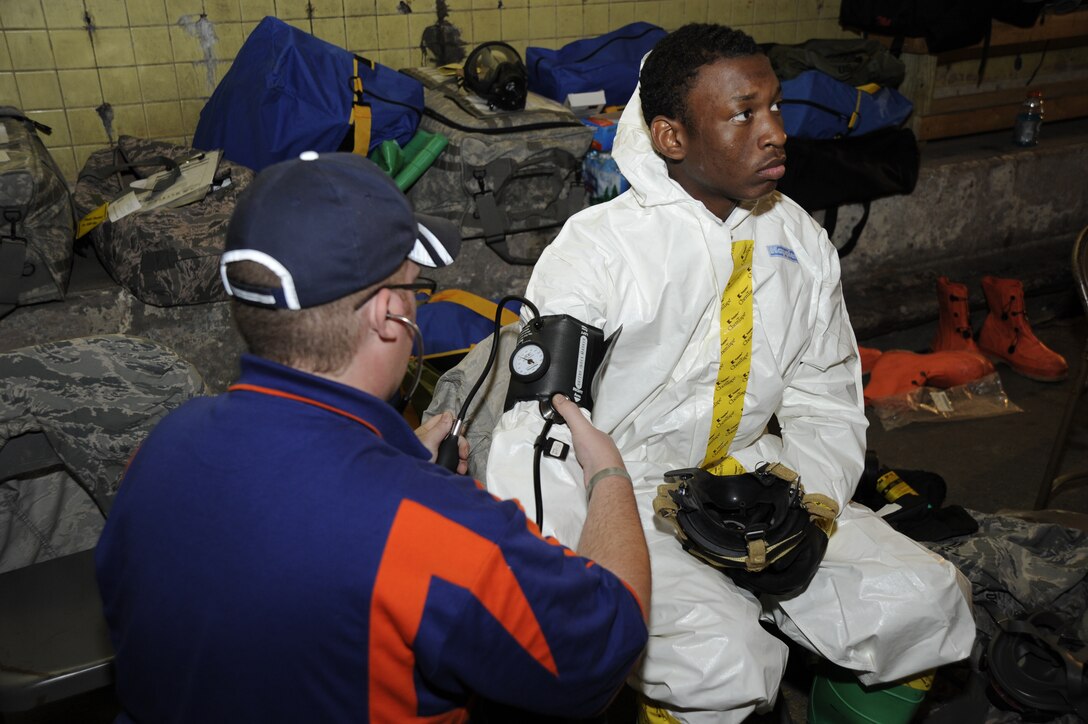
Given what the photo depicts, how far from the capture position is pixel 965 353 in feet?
12.4

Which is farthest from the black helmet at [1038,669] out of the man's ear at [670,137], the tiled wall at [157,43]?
the tiled wall at [157,43]

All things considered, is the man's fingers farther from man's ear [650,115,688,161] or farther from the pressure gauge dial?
man's ear [650,115,688,161]

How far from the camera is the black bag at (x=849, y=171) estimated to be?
155 inches

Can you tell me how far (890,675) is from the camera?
1.67 metres

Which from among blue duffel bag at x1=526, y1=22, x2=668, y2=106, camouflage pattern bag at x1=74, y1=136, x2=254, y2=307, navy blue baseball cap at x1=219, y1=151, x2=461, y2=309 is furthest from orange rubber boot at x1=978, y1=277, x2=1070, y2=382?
navy blue baseball cap at x1=219, y1=151, x2=461, y2=309

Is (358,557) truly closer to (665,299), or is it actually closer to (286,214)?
(286,214)

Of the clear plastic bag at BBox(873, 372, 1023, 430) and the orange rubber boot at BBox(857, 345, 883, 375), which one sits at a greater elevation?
the orange rubber boot at BBox(857, 345, 883, 375)

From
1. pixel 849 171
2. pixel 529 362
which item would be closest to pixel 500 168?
pixel 849 171

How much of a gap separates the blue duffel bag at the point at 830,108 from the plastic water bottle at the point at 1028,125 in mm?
1016

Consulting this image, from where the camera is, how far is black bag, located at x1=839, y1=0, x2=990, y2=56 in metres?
4.41

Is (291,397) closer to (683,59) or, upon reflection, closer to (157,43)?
(683,59)

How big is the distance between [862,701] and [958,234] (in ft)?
11.2

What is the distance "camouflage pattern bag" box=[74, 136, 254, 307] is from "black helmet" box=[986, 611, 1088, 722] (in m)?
2.56

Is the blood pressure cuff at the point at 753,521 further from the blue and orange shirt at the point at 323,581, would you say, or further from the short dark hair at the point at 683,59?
the short dark hair at the point at 683,59
